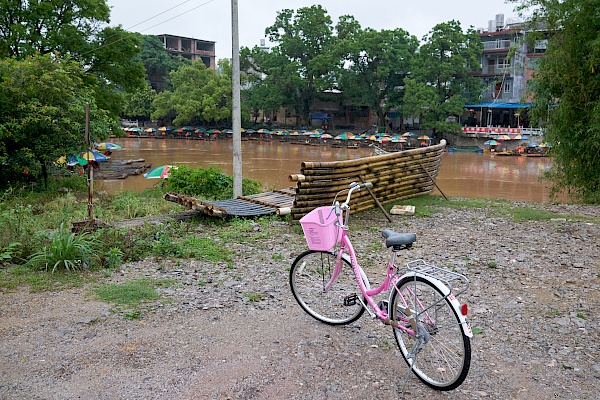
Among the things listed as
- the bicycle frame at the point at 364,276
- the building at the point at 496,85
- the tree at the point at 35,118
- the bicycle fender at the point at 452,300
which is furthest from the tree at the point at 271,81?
the bicycle fender at the point at 452,300

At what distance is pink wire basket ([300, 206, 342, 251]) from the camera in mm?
3938

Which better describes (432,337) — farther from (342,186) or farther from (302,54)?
(302,54)

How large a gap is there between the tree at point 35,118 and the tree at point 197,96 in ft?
126

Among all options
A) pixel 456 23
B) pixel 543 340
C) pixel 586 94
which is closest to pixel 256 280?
pixel 543 340

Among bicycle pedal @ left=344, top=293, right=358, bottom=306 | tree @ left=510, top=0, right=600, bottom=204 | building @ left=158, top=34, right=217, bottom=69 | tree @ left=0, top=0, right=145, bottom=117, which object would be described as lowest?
bicycle pedal @ left=344, top=293, right=358, bottom=306

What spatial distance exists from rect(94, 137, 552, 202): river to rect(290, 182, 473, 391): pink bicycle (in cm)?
1207

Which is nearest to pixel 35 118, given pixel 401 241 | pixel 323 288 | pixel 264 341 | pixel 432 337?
pixel 323 288

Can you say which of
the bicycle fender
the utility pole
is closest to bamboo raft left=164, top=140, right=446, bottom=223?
the utility pole

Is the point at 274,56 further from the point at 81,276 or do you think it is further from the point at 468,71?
the point at 81,276

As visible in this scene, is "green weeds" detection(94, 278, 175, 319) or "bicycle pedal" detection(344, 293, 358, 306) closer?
"bicycle pedal" detection(344, 293, 358, 306)

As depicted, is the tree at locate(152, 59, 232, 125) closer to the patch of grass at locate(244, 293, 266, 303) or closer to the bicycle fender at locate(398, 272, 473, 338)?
the patch of grass at locate(244, 293, 266, 303)

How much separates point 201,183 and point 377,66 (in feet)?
119

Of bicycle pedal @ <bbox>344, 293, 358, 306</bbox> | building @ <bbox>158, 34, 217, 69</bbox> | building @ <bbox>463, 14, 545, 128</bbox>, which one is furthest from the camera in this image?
building @ <bbox>158, 34, 217, 69</bbox>

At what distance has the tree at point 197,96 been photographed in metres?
53.8
